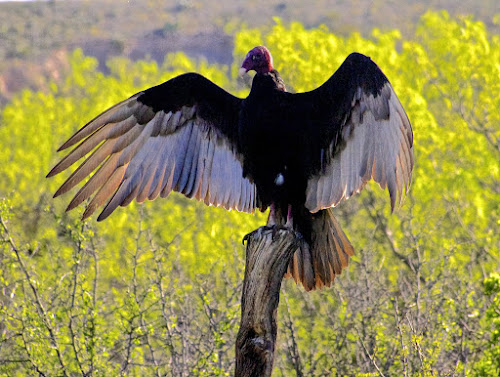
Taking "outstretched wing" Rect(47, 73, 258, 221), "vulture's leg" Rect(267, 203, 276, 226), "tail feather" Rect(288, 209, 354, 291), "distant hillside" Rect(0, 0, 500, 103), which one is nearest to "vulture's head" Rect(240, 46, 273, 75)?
"outstretched wing" Rect(47, 73, 258, 221)

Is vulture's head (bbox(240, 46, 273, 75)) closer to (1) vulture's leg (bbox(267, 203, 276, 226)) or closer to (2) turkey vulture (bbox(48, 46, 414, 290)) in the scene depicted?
(2) turkey vulture (bbox(48, 46, 414, 290))

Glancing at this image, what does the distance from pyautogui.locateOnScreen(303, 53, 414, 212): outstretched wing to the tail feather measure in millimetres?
179

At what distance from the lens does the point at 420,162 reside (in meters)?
9.68

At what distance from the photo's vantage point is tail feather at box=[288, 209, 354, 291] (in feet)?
16.2

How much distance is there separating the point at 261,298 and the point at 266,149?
1091mm

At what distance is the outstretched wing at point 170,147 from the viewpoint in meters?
5.11

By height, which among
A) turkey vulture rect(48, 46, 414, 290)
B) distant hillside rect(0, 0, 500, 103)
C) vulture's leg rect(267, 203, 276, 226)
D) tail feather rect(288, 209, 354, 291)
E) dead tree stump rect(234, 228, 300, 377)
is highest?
distant hillside rect(0, 0, 500, 103)

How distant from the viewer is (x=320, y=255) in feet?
16.3

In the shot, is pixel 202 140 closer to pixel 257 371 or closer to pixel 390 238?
pixel 257 371

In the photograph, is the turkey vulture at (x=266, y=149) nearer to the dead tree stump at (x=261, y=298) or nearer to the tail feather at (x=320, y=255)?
the tail feather at (x=320, y=255)

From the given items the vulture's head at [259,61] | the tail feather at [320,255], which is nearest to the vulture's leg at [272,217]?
the tail feather at [320,255]

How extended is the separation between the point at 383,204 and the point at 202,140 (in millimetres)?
4675

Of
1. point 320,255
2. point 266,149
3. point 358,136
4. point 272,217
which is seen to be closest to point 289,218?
point 272,217

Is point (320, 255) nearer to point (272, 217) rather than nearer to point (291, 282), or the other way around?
point (272, 217)
